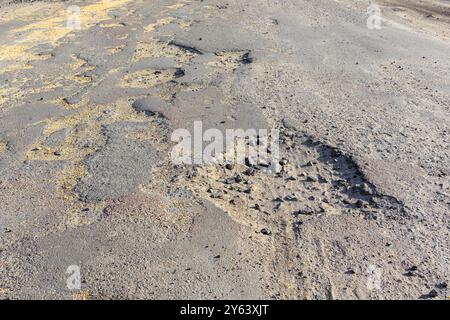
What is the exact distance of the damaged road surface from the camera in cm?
352

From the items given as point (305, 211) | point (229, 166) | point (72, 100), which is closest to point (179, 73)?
point (72, 100)

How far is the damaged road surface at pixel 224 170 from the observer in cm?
352

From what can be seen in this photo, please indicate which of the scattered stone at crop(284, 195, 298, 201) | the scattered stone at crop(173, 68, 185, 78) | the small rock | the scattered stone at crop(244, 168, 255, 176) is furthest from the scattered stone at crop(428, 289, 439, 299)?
the scattered stone at crop(173, 68, 185, 78)

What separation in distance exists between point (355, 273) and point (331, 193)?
1024 millimetres

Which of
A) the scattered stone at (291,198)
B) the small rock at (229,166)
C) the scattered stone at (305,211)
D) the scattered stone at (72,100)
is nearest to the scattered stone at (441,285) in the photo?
the scattered stone at (305,211)

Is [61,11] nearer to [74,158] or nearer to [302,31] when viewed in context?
[302,31]

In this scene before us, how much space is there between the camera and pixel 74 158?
195 inches

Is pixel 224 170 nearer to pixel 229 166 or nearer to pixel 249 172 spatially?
pixel 229 166

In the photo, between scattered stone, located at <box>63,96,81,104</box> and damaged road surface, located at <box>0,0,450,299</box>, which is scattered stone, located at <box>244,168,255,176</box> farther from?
scattered stone, located at <box>63,96,81,104</box>

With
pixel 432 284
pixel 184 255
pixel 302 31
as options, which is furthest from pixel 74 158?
pixel 302 31

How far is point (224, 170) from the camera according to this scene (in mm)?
4695

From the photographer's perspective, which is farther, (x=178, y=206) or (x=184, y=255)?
(x=178, y=206)

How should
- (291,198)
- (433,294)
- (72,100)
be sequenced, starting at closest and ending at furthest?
1. (433,294)
2. (291,198)
3. (72,100)

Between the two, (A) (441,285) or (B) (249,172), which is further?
(B) (249,172)
